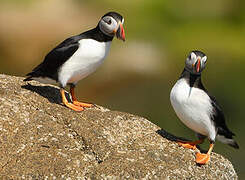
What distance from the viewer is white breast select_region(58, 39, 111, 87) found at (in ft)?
26.7

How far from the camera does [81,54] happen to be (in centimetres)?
812

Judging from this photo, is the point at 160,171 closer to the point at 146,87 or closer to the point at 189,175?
the point at 189,175

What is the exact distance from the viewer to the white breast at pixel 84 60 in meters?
8.13

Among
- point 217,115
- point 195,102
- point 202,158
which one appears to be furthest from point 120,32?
point 202,158

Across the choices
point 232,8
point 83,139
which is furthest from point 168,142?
point 232,8

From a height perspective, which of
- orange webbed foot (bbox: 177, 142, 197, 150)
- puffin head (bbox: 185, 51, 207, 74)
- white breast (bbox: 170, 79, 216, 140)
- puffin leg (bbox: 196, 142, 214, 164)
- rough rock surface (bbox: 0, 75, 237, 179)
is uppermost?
puffin head (bbox: 185, 51, 207, 74)

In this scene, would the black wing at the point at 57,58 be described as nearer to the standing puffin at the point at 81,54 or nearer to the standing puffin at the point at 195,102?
the standing puffin at the point at 81,54

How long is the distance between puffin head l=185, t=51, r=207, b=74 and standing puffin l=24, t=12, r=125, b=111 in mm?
943

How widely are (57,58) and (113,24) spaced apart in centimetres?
87

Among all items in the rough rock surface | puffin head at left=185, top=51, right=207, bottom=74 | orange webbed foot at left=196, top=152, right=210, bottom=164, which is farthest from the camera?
puffin head at left=185, top=51, right=207, bottom=74

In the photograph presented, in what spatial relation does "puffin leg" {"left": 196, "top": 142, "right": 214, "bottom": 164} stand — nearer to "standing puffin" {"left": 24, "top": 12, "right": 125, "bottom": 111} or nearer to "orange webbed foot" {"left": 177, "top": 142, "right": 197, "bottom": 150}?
"orange webbed foot" {"left": 177, "top": 142, "right": 197, "bottom": 150}

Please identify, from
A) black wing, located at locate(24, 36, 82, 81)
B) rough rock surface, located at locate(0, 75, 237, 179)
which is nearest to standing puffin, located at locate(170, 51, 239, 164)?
rough rock surface, located at locate(0, 75, 237, 179)

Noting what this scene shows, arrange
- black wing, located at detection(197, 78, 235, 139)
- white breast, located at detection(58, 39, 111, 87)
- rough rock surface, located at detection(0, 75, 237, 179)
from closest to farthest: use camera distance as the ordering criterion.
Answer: rough rock surface, located at detection(0, 75, 237, 179), black wing, located at detection(197, 78, 235, 139), white breast, located at detection(58, 39, 111, 87)

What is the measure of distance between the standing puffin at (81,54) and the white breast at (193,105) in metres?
1.04
